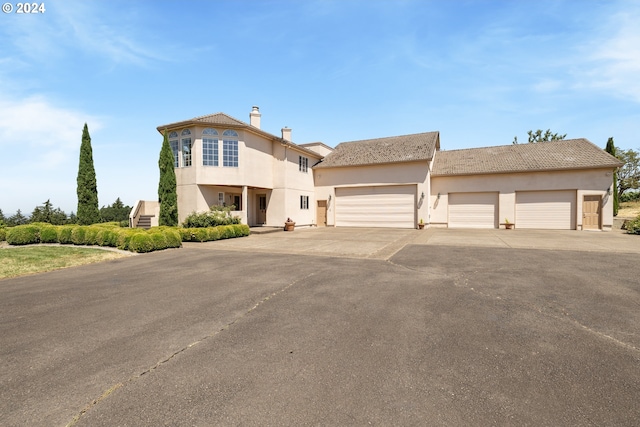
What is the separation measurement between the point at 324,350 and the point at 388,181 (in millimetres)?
20445

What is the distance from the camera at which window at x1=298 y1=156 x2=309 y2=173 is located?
77.0ft

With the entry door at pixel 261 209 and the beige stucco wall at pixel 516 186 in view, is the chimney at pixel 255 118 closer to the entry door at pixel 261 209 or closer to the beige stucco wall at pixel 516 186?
the entry door at pixel 261 209

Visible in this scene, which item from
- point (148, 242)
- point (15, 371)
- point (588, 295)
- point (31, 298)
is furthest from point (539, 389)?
point (148, 242)

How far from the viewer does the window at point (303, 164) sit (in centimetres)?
2347

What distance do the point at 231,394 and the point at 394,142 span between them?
25571mm

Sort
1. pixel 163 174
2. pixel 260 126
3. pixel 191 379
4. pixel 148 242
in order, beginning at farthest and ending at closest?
pixel 260 126 → pixel 163 174 → pixel 148 242 → pixel 191 379

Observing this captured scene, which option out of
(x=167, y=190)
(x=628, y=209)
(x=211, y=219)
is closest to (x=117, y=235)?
(x=211, y=219)

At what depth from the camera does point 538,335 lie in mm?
4062

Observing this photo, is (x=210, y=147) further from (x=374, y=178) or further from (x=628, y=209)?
(x=628, y=209)

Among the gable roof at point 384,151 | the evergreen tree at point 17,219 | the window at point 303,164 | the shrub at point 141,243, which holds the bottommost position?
the shrub at point 141,243

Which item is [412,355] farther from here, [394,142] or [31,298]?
[394,142]

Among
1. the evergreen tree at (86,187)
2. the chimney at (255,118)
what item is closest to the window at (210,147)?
the chimney at (255,118)

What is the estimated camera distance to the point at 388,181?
22953mm

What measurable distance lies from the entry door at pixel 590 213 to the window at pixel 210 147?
2450cm
